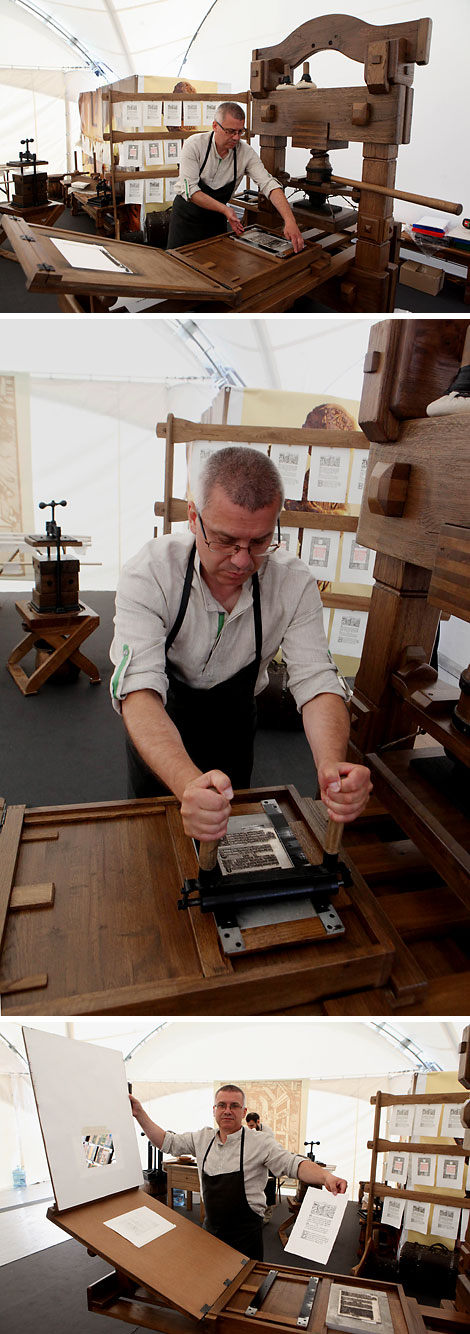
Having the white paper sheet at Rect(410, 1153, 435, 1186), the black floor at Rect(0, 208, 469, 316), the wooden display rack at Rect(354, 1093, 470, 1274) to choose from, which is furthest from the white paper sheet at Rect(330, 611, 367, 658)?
the white paper sheet at Rect(410, 1153, 435, 1186)

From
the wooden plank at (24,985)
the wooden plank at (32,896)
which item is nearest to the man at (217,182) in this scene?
the wooden plank at (32,896)

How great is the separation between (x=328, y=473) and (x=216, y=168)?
6.95 feet

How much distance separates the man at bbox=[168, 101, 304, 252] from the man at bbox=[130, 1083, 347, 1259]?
13.0 ft

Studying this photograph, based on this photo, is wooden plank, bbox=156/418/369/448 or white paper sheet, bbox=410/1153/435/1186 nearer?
wooden plank, bbox=156/418/369/448

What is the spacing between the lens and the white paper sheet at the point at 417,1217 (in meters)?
4.47

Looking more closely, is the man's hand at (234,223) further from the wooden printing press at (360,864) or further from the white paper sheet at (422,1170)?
the white paper sheet at (422,1170)

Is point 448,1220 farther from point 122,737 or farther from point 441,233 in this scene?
point 441,233

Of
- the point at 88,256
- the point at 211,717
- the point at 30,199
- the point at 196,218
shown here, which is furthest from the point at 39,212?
the point at 211,717

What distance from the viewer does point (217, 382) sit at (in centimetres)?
681

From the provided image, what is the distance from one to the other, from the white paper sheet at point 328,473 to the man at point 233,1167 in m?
3.70

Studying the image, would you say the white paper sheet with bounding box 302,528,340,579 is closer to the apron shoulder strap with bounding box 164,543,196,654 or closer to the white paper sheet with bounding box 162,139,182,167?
the white paper sheet with bounding box 162,139,182,167

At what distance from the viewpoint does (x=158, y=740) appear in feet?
4.65

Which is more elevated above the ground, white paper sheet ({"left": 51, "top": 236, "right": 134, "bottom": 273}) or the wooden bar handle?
the wooden bar handle

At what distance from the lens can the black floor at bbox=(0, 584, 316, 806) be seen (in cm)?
376
